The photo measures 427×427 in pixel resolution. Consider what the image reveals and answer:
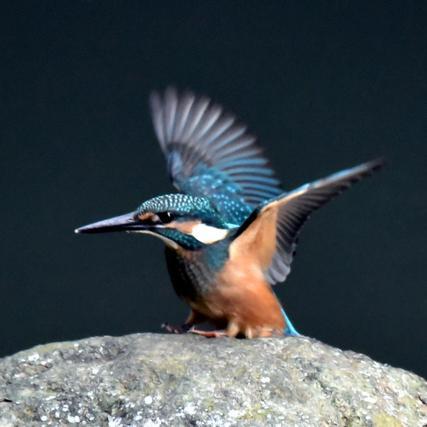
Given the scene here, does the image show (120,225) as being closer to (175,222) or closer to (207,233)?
(175,222)

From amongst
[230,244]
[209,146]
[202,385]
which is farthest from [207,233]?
[209,146]

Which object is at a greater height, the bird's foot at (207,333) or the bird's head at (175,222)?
the bird's head at (175,222)

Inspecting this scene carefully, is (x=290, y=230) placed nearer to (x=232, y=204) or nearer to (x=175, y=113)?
(x=232, y=204)

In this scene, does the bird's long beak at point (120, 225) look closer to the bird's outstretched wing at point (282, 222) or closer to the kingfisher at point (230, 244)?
the kingfisher at point (230, 244)

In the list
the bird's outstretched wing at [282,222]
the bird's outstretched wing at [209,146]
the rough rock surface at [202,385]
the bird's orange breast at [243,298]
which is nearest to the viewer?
the rough rock surface at [202,385]

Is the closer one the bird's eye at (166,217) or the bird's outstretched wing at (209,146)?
the bird's eye at (166,217)

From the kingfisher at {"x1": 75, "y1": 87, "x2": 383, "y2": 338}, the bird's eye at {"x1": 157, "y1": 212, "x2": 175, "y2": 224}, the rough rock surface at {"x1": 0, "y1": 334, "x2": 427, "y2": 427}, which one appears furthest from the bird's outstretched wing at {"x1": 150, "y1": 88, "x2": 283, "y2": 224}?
the rough rock surface at {"x1": 0, "y1": 334, "x2": 427, "y2": 427}

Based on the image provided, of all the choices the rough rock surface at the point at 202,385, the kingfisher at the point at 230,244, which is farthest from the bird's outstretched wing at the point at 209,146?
the rough rock surface at the point at 202,385
